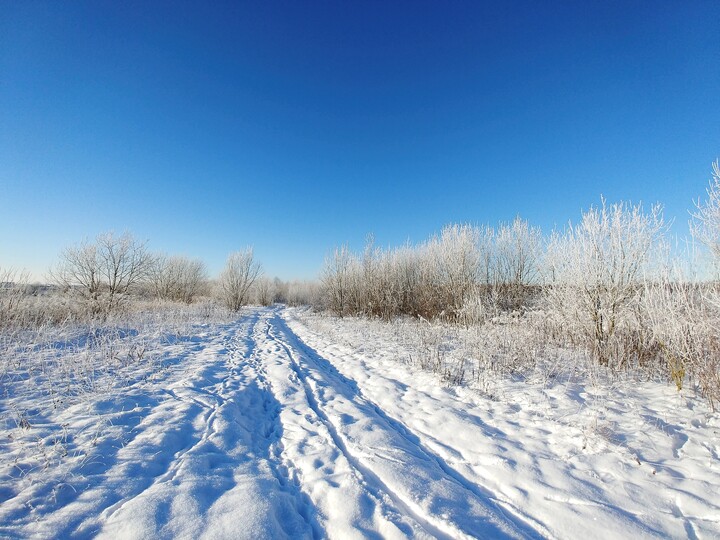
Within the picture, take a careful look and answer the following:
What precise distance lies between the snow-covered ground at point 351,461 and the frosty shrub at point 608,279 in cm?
164

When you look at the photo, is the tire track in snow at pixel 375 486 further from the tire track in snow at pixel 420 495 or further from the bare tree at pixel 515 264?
the bare tree at pixel 515 264

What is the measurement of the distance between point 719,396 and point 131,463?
21.8 feet

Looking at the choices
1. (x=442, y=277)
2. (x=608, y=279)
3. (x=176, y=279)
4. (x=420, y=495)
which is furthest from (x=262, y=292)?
(x=420, y=495)

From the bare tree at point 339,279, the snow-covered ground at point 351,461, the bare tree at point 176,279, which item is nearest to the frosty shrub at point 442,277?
the bare tree at point 339,279

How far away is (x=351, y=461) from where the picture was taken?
2955 millimetres

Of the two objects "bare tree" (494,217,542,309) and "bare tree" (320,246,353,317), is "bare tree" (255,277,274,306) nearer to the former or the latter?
"bare tree" (320,246,353,317)

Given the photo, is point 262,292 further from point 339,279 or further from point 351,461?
point 351,461

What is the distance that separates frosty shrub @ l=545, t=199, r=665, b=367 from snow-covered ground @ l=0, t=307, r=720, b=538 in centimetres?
164

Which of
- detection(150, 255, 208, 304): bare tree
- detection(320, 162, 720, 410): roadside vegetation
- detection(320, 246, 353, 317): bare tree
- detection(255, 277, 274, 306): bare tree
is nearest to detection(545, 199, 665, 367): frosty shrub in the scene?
detection(320, 162, 720, 410): roadside vegetation

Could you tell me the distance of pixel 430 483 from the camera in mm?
2564

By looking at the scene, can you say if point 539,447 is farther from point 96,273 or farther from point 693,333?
point 96,273

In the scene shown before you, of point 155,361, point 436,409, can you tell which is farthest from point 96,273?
point 436,409

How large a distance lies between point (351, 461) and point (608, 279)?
6.60 meters

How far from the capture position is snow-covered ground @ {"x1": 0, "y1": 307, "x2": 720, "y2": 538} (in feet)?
6.91
